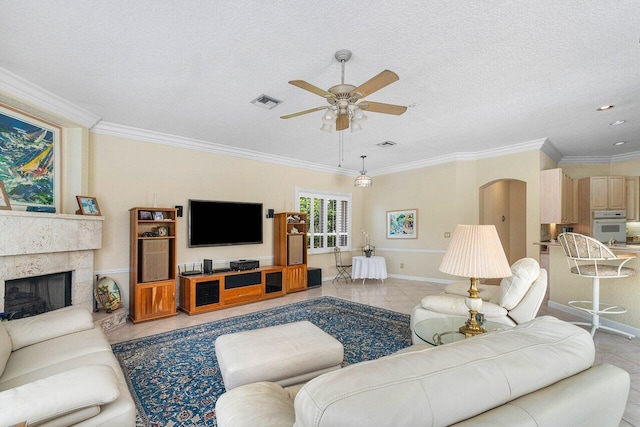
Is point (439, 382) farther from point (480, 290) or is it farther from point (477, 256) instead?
point (480, 290)

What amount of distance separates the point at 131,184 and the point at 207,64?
2.66m

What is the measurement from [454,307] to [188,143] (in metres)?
4.57

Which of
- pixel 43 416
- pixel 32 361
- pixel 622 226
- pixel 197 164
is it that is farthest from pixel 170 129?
pixel 622 226

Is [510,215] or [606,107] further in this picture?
[510,215]

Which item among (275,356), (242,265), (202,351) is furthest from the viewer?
(242,265)

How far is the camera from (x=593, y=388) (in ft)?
3.13

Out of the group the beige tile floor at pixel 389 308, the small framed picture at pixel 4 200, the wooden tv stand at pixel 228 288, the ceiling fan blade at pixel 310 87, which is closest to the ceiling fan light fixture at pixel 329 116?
the ceiling fan blade at pixel 310 87

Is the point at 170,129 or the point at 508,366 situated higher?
the point at 170,129

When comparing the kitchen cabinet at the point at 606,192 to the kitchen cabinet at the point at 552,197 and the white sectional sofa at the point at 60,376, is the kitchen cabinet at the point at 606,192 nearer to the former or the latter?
the kitchen cabinet at the point at 552,197

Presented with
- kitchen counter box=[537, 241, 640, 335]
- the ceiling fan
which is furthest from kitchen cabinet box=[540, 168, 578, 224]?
the ceiling fan

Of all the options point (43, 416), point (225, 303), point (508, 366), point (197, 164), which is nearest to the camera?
point (508, 366)

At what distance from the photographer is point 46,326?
2.37 metres

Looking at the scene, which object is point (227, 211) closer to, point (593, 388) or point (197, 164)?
point (197, 164)

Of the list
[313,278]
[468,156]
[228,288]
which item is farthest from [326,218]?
[468,156]
